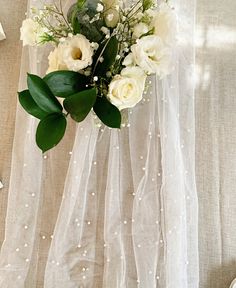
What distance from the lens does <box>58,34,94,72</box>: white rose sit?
0.80 metres

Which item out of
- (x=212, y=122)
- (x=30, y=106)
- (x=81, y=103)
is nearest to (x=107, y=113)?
(x=81, y=103)

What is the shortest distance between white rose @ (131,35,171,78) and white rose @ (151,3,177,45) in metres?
0.02

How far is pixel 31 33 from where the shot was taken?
34.1 inches

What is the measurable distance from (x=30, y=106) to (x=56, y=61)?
11 cm

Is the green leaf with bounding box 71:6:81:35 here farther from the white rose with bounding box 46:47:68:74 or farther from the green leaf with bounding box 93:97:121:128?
the green leaf with bounding box 93:97:121:128

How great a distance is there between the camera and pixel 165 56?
2.70ft

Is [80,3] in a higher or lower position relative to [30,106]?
higher

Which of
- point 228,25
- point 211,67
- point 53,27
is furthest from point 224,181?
point 53,27

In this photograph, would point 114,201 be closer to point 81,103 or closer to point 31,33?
point 81,103

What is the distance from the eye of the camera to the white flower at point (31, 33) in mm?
860

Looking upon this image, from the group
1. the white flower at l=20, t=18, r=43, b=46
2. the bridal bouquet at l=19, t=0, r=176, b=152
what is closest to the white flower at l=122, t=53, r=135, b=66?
the bridal bouquet at l=19, t=0, r=176, b=152

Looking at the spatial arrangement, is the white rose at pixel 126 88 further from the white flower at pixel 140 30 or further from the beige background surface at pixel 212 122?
the beige background surface at pixel 212 122

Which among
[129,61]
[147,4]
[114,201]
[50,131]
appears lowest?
[114,201]

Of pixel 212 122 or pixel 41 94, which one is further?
pixel 212 122
